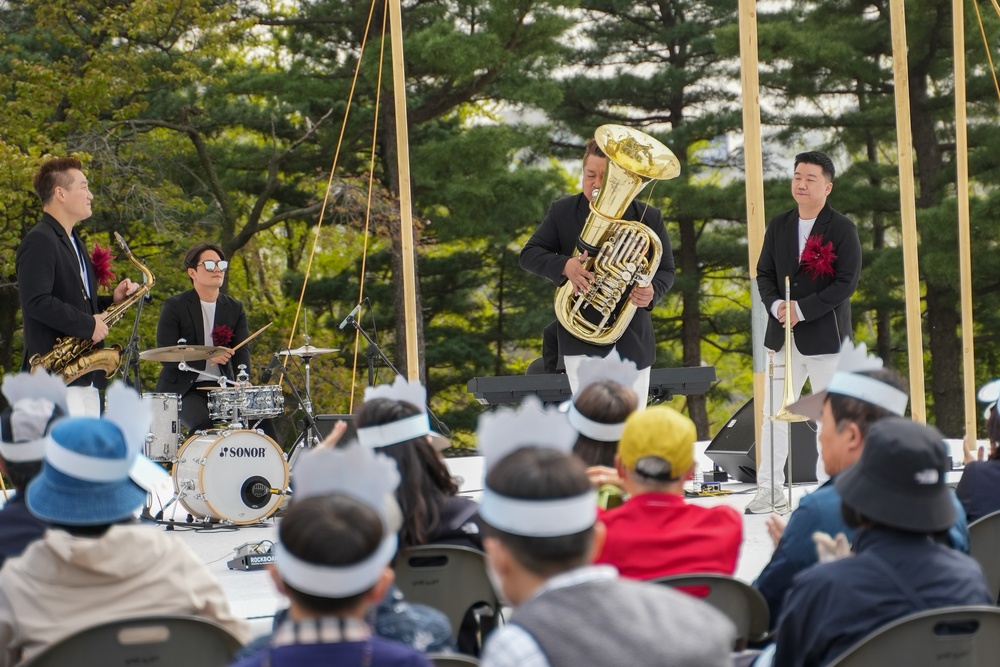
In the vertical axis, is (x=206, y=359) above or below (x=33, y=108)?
below

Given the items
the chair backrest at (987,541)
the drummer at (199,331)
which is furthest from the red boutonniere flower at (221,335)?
the chair backrest at (987,541)

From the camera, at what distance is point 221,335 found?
6.74 m

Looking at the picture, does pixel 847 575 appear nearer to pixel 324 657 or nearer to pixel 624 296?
pixel 324 657

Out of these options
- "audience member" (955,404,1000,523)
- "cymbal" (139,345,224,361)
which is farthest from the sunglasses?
"audience member" (955,404,1000,523)

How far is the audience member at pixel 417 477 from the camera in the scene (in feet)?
10.1

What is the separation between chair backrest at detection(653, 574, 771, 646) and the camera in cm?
248

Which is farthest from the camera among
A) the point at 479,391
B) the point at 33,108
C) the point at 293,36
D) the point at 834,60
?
the point at 293,36

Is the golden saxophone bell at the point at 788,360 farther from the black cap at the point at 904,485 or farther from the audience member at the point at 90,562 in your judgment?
the audience member at the point at 90,562

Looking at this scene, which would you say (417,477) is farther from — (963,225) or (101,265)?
(963,225)

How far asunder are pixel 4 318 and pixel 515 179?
23.1 feet

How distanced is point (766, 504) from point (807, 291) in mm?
1067

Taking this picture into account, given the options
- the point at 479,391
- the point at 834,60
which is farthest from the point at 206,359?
the point at 834,60

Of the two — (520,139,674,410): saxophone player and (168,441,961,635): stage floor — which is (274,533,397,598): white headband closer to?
(168,441,961,635): stage floor

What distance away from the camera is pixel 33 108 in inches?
553
